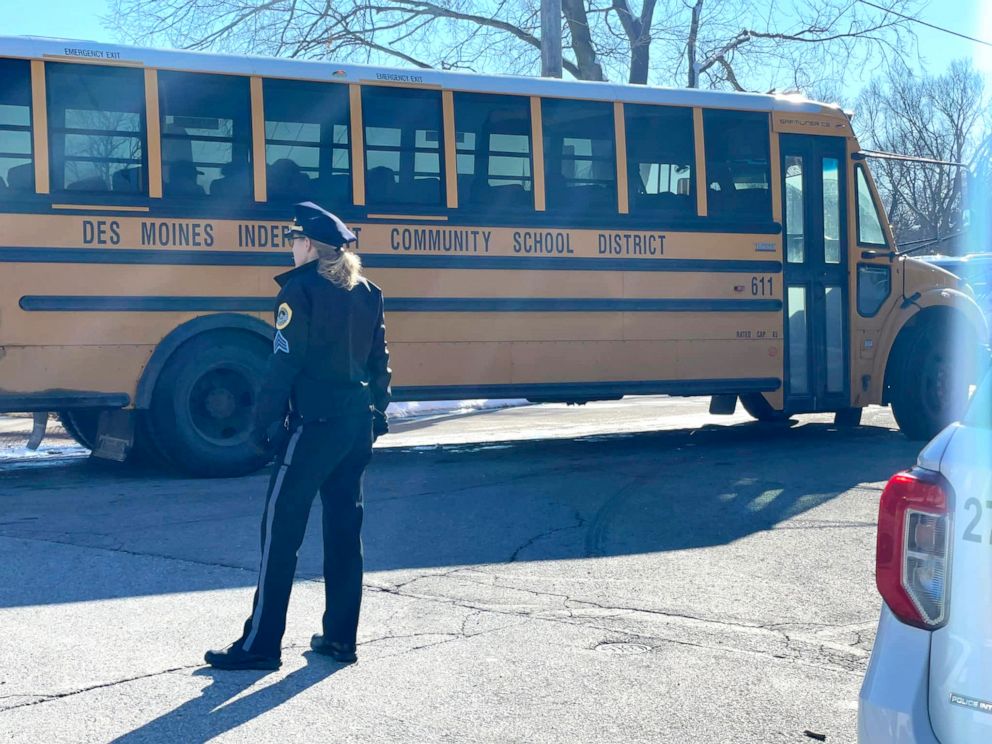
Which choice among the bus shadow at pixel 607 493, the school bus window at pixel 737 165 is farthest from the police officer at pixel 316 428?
the school bus window at pixel 737 165

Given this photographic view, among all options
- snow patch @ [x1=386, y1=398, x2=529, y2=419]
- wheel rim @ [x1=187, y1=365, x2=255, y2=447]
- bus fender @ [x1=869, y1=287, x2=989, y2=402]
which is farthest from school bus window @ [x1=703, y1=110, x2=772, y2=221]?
snow patch @ [x1=386, y1=398, x2=529, y2=419]

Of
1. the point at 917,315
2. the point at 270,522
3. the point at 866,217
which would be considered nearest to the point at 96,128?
the point at 270,522

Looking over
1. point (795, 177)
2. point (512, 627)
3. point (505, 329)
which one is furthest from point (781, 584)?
point (795, 177)

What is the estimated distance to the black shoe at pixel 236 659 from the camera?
4.80 metres

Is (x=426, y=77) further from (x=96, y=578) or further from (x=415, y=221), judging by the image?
(x=96, y=578)

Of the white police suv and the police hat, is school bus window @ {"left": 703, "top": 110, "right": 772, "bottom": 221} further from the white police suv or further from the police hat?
the white police suv

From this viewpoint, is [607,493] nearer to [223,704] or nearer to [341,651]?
[341,651]

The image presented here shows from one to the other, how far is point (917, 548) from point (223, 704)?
2590 mm

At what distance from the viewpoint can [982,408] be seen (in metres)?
2.72

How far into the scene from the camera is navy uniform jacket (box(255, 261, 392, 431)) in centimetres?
484

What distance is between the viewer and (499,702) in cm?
451

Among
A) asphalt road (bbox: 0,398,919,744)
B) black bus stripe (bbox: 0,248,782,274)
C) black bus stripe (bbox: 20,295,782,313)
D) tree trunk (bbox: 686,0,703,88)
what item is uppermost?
tree trunk (bbox: 686,0,703,88)

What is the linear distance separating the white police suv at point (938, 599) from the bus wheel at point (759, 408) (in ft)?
31.9

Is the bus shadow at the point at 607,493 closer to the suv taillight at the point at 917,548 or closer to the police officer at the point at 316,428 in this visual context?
the police officer at the point at 316,428
